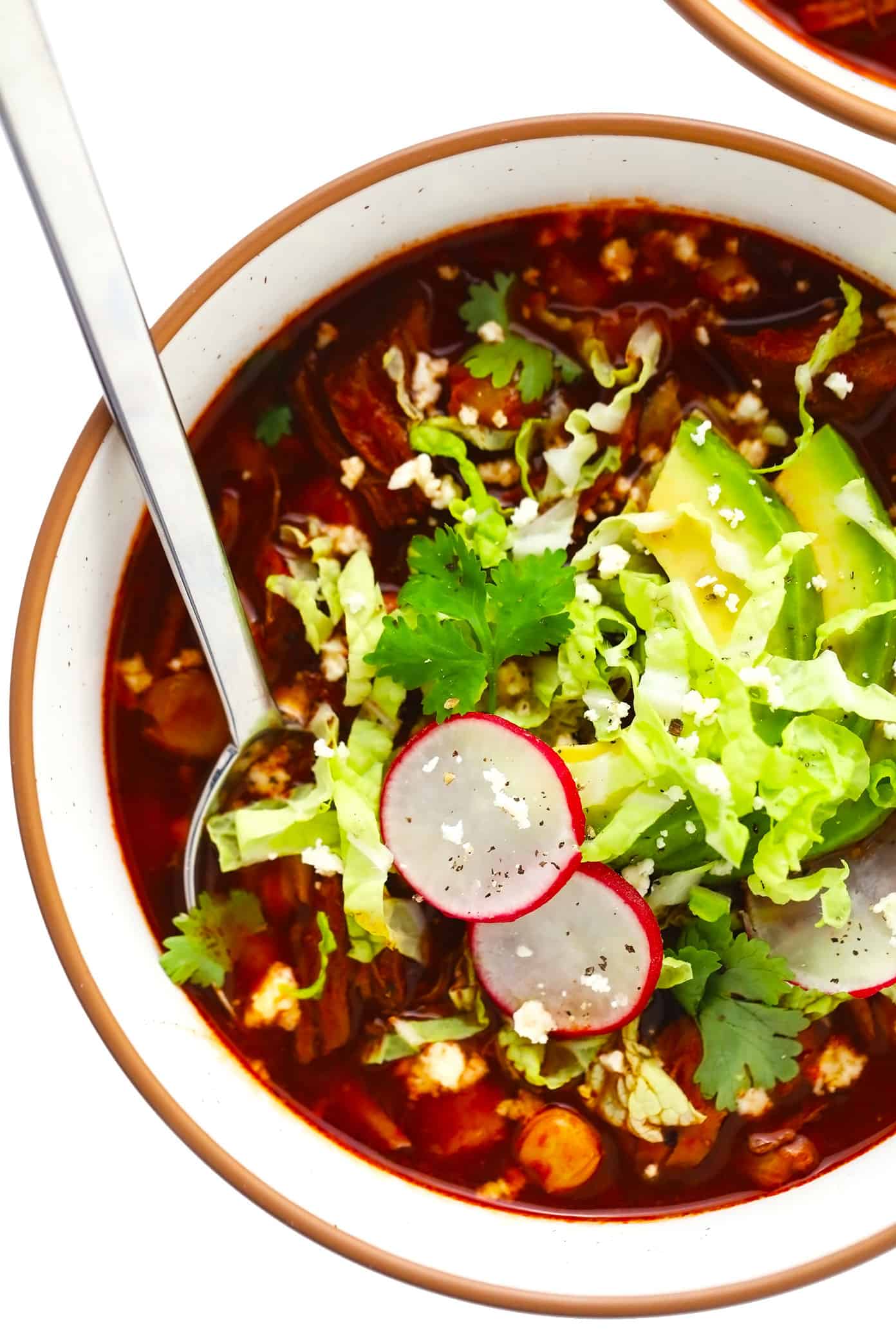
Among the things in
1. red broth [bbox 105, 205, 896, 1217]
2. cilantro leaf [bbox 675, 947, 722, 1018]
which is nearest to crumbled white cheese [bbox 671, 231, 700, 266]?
red broth [bbox 105, 205, 896, 1217]

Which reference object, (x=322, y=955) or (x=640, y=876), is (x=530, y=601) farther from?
(x=322, y=955)

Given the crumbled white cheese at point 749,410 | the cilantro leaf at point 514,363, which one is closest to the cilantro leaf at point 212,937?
the cilantro leaf at point 514,363

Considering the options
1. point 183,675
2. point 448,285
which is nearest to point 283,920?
point 183,675

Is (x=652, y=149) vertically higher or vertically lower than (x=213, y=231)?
lower

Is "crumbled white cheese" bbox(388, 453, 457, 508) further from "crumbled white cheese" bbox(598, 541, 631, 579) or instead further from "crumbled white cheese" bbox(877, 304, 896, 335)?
"crumbled white cheese" bbox(877, 304, 896, 335)

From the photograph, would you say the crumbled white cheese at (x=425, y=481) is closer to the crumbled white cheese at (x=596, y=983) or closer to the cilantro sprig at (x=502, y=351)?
the cilantro sprig at (x=502, y=351)

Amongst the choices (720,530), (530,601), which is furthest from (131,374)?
(720,530)

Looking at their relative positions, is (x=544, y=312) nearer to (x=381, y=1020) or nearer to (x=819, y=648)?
(x=819, y=648)
